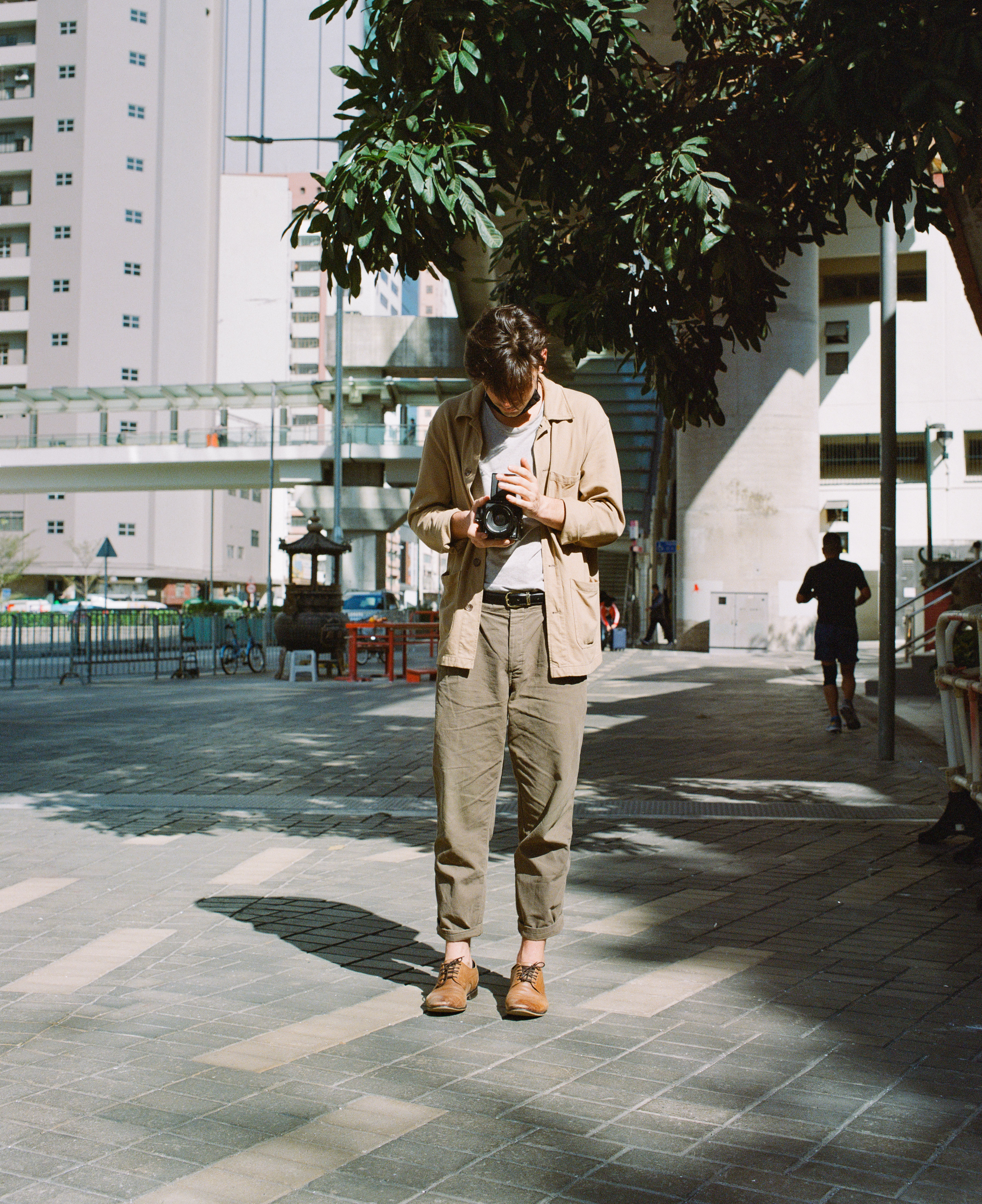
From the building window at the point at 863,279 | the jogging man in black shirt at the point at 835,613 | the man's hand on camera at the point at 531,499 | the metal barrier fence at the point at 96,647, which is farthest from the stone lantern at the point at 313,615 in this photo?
the building window at the point at 863,279

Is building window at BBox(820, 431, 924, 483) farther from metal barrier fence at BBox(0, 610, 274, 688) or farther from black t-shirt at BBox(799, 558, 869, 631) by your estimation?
black t-shirt at BBox(799, 558, 869, 631)

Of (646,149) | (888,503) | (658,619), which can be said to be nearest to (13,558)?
(658,619)

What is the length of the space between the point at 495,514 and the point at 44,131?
8585 cm

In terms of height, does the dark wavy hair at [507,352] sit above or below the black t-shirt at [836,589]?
above

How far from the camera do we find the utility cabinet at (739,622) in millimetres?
29672

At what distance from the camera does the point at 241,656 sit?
22.4m

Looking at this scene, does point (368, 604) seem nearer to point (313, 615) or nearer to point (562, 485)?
point (313, 615)

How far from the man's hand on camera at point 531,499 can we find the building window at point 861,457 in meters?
33.1

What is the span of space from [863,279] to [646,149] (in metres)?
32.6

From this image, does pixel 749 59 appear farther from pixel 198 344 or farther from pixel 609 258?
pixel 198 344

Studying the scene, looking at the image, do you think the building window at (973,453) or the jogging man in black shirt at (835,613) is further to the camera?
the building window at (973,453)

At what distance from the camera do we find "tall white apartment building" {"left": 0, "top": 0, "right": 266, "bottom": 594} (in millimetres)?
77438

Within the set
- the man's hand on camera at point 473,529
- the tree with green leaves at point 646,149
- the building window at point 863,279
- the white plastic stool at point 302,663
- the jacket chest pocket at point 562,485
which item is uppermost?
the building window at point 863,279

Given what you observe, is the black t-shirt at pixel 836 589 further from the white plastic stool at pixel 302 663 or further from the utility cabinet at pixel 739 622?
the utility cabinet at pixel 739 622
